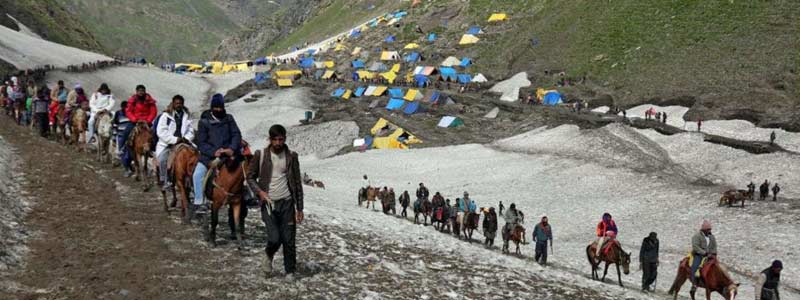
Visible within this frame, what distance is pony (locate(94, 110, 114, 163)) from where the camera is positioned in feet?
76.3

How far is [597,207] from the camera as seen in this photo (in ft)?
139

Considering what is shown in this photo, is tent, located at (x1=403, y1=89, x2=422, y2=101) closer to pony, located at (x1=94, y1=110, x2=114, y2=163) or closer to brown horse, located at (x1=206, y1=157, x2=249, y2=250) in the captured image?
pony, located at (x1=94, y1=110, x2=114, y2=163)

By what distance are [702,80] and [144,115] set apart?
77532mm

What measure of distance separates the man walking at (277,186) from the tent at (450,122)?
67520 millimetres

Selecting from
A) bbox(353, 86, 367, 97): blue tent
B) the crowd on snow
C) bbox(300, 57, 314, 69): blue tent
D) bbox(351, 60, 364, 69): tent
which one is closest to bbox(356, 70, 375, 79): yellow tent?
bbox(351, 60, 364, 69): tent

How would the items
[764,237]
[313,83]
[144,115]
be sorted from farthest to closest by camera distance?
1. [313,83]
2. [764,237]
3. [144,115]

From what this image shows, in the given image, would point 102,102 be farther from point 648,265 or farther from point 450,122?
point 450,122

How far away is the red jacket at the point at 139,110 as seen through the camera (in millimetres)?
18453

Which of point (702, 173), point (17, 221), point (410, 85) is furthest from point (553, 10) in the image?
point (17, 221)

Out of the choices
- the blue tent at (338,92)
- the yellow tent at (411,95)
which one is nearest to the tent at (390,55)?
the blue tent at (338,92)

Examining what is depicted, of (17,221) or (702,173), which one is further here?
(702,173)

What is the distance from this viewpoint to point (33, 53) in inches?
3890

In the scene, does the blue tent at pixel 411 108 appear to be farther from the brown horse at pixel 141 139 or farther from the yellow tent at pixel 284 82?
the brown horse at pixel 141 139

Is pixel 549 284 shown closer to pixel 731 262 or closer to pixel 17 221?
pixel 17 221
